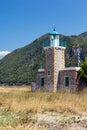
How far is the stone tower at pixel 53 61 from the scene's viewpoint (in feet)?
109

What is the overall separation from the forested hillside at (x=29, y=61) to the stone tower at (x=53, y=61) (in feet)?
123

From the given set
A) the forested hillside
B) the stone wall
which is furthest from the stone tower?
the forested hillside

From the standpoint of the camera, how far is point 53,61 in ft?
110

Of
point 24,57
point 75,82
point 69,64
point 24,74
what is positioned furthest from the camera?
point 24,57

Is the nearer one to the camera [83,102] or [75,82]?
[83,102]

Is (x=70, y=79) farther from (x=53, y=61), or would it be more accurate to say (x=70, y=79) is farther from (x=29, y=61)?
(x=29, y=61)

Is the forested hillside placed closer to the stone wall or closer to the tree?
the stone wall

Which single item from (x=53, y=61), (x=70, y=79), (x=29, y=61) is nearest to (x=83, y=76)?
(x=70, y=79)

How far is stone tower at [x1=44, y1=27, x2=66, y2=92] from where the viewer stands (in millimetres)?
33344

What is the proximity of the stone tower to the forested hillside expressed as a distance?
37.5m

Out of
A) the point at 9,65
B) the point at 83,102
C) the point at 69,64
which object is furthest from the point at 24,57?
the point at 83,102

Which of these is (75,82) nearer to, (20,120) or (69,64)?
(20,120)

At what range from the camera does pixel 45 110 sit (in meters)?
11.6

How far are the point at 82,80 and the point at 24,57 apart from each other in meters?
68.5
